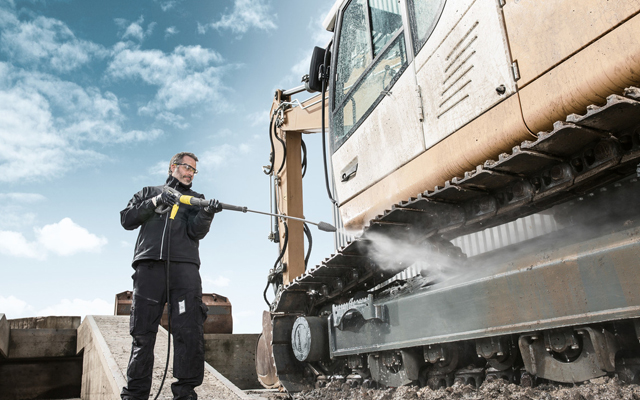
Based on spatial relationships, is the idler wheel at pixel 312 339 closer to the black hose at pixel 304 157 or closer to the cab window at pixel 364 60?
the cab window at pixel 364 60

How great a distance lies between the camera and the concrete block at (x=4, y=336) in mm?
7370

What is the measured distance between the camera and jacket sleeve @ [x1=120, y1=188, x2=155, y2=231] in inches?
148

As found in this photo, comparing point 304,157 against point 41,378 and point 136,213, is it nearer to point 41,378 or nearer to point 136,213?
point 136,213

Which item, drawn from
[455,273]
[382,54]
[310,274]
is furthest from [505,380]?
[382,54]

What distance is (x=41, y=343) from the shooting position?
8.02 metres

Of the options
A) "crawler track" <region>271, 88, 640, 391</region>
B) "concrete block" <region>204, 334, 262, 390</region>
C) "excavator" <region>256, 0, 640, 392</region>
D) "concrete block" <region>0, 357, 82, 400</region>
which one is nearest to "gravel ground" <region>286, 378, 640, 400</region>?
"excavator" <region>256, 0, 640, 392</region>

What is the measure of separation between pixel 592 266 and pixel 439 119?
3.95 ft

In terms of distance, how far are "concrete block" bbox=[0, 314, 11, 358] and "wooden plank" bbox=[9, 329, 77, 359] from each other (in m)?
0.16

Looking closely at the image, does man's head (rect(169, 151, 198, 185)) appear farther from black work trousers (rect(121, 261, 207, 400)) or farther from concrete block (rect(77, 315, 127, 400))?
concrete block (rect(77, 315, 127, 400))

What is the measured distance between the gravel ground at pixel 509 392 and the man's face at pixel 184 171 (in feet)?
6.70

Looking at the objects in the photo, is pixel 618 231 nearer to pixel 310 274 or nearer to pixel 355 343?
pixel 355 343

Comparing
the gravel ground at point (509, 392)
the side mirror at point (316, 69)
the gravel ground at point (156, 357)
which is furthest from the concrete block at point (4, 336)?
the gravel ground at point (509, 392)

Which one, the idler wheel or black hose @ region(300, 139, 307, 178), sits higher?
black hose @ region(300, 139, 307, 178)

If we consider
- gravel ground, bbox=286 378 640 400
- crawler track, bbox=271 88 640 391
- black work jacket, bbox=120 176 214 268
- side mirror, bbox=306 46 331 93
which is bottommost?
gravel ground, bbox=286 378 640 400
